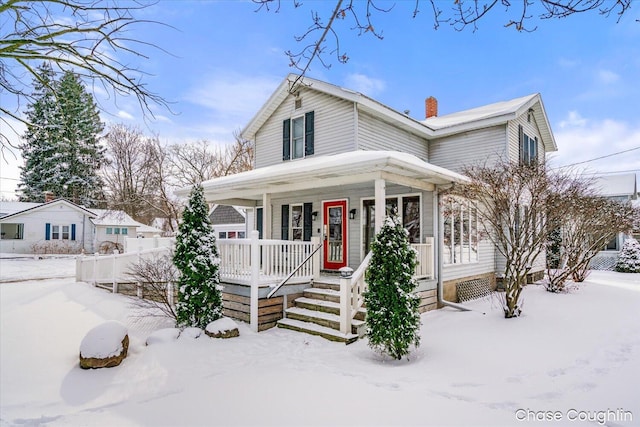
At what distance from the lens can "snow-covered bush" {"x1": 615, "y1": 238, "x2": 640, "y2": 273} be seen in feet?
54.5

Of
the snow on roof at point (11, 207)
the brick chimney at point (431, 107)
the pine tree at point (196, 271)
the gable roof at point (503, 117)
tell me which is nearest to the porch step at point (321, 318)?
the pine tree at point (196, 271)

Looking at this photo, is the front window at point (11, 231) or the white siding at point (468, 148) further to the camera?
the front window at point (11, 231)

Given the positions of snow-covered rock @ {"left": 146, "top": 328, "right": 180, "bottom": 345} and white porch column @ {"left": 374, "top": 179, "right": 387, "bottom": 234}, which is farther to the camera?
white porch column @ {"left": 374, "top": 179, "right": 387, "bottom": 234}

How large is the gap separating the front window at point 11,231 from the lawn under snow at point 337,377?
23659mm

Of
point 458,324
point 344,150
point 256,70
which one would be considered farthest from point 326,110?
point 458,324

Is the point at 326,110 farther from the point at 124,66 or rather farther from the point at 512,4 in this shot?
the point at 512,4

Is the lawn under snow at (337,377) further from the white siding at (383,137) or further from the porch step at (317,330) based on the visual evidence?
the white siding at (383,137)

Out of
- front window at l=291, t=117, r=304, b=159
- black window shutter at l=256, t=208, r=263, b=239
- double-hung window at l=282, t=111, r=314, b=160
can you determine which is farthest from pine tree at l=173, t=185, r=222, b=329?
black window shutter at l=256, t=208, r=263, b=239

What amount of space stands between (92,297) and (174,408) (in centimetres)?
799

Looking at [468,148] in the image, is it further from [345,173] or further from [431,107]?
[345,173]

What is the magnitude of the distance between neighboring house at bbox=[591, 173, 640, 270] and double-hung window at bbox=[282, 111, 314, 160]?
1409cm

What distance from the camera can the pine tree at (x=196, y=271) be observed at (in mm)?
6953

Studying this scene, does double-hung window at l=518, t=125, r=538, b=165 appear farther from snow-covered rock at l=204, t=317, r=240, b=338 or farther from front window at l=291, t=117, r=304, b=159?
snow-covered rock at l=204, t=317, r=240, b=338

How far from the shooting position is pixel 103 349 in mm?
5559
